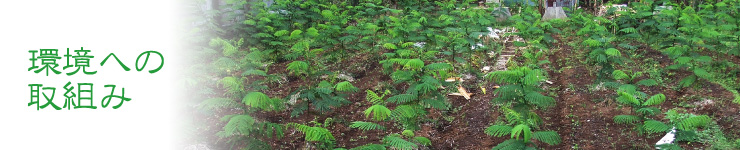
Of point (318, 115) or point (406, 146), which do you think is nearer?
point (406, 146)

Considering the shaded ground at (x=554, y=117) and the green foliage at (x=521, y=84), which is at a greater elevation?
the green foliage at (x=521, y=84)

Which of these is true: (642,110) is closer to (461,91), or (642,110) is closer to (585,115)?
(585,115)

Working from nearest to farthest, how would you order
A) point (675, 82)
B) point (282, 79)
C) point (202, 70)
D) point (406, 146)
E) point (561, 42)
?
point (406, 146) → point (202, 70) → point (675, 82) → point (282, 79) → point (561, 42)

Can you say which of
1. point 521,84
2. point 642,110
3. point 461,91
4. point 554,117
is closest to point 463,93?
point 461,91

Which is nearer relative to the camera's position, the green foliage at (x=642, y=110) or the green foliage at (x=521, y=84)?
the green foliage at (x=642, y=110)

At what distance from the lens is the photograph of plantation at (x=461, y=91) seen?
5.24m

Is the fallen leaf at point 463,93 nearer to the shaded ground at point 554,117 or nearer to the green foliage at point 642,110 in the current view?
the shaded ground at point 554,117

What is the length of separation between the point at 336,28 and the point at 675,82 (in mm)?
5238

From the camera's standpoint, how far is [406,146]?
418 cm

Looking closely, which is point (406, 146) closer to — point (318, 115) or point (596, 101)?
point (318, 115)

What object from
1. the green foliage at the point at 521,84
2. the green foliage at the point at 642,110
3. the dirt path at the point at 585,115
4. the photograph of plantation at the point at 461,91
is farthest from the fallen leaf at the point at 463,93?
the green foliage at the point at 642,110

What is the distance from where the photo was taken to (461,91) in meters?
7.96

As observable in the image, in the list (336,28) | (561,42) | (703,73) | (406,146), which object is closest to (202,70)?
(406,146)

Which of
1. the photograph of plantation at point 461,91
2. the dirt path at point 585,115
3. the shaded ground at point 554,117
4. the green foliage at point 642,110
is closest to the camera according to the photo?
the green foliage at point 642,110
